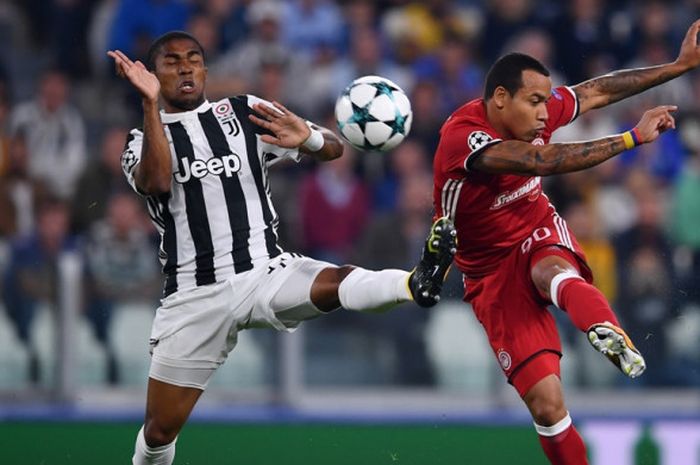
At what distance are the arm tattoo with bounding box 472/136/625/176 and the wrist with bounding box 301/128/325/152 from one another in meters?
0.88

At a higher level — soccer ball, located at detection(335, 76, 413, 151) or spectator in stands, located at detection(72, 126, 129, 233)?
soccer ball, located at detection(335, 76, 413, 151)

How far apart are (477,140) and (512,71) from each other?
0.40m

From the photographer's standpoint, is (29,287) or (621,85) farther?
(29,287)

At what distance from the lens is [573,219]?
10297 mm

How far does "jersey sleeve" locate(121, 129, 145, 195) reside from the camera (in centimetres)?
728

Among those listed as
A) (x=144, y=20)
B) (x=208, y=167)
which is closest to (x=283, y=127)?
(x=208, y=167)

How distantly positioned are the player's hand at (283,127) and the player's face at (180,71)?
353mm

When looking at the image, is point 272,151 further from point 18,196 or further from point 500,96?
point 18,196

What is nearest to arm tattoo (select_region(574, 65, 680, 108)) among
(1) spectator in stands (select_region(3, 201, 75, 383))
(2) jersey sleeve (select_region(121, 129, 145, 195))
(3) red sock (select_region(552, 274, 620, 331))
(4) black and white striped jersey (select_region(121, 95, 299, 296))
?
Answer: (3) red sock (select_region(552, 274, 620, 331))

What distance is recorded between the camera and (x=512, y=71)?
7305 millimetres

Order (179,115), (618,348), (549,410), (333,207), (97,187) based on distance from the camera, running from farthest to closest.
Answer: (97,187) → (333,207) → (179,115) → (549,410) → (618,348)

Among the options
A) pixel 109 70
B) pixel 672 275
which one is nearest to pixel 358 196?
pixel 672 275

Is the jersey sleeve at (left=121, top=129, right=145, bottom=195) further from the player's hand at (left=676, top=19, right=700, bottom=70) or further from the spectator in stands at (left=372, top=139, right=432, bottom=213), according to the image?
the spectator in stands at (left=372, top=139, right=432, bottom=213)

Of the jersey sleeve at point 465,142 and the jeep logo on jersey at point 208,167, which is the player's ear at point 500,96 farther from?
the jeep logo on jersey at point 208,167
